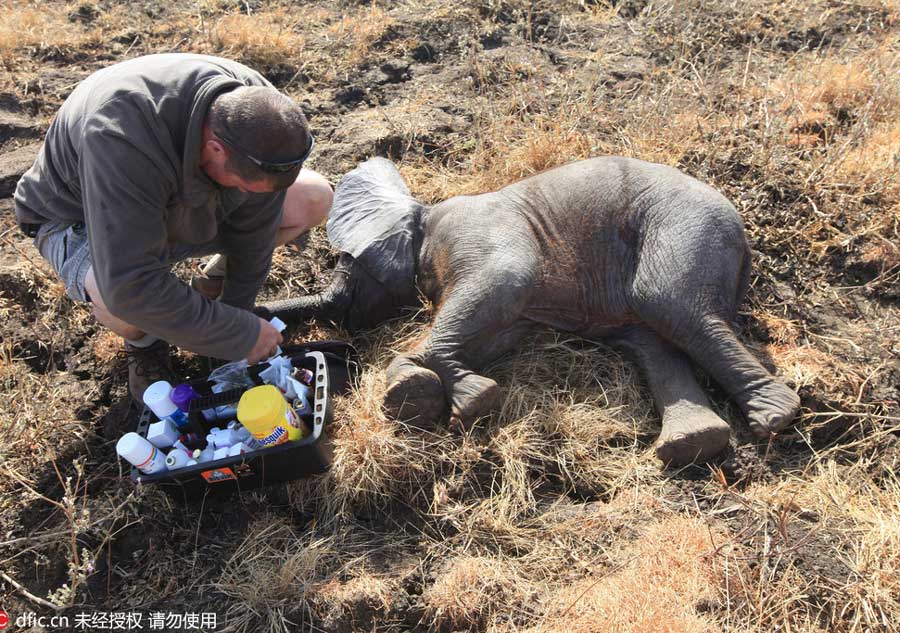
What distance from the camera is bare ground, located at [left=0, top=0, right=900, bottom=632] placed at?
9.16ft

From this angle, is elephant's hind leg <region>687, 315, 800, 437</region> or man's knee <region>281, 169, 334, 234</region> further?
man's knee <region>281, 169, 334, 234</region>

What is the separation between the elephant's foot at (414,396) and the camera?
10.8 feet

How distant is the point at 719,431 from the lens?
3.16 metres

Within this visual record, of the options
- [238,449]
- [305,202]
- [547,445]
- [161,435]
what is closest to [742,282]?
[547,445]

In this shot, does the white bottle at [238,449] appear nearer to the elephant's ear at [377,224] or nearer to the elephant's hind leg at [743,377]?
the elephant's ear at [377,224]

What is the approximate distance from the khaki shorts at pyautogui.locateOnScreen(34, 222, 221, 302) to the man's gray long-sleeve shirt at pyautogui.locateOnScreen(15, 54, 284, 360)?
0.32 feet

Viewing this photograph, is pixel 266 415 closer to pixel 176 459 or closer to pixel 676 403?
pixel 176 459

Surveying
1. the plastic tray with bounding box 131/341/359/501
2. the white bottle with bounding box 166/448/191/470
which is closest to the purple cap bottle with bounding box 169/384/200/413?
the plastic tray with bounding box 131/341/359/501

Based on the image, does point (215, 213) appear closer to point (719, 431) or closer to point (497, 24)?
point (719, 431)

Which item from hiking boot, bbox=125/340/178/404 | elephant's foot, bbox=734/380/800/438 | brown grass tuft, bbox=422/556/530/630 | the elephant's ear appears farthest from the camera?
the elephant's ear

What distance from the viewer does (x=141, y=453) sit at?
284cm

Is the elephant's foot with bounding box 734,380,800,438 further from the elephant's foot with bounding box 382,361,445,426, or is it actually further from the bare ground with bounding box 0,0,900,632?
the elephant's foot with bounding box 382,361,445,426

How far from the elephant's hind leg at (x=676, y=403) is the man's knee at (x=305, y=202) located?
6.41 ft

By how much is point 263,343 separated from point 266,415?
17.2 inches
